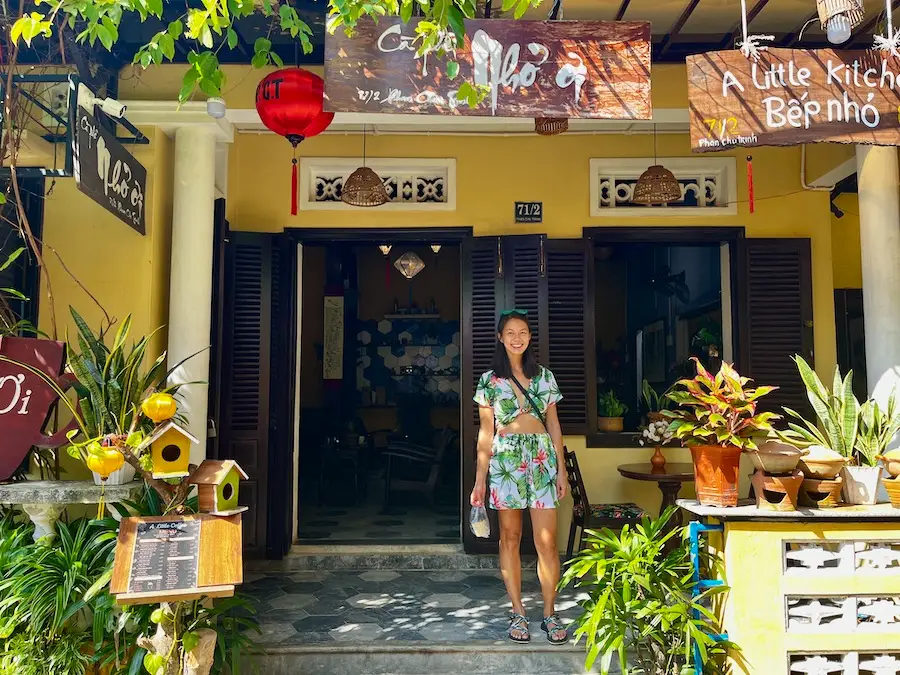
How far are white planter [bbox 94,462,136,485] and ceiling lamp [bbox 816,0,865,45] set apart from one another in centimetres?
417

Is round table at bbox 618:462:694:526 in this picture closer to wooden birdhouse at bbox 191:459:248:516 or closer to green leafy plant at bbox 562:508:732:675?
green leafy plant at bbox 562:508:732:675

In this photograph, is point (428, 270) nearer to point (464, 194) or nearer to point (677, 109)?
point (464, 194)

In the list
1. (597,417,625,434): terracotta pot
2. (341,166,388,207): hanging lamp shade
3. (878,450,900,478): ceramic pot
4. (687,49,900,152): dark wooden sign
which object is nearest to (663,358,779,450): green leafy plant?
(878,450,900,478): ceramic pot

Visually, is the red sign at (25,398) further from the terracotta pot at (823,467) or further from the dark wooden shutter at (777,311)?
the dark wooden shutter at (777,311)

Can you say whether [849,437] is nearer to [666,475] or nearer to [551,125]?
[666,475]

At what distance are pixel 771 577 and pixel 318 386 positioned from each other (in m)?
8.26

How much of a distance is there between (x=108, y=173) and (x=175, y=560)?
86.2 inches

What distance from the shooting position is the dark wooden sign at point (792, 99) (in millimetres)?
3287

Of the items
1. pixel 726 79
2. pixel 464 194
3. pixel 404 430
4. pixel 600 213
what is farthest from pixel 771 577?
pixel 404 430

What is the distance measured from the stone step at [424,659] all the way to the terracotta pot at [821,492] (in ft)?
4.63

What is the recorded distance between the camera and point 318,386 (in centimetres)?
1060

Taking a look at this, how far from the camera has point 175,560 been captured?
2.83m

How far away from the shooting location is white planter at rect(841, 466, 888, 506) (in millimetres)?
3246

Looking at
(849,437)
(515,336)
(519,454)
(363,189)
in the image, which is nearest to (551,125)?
(515,336)
